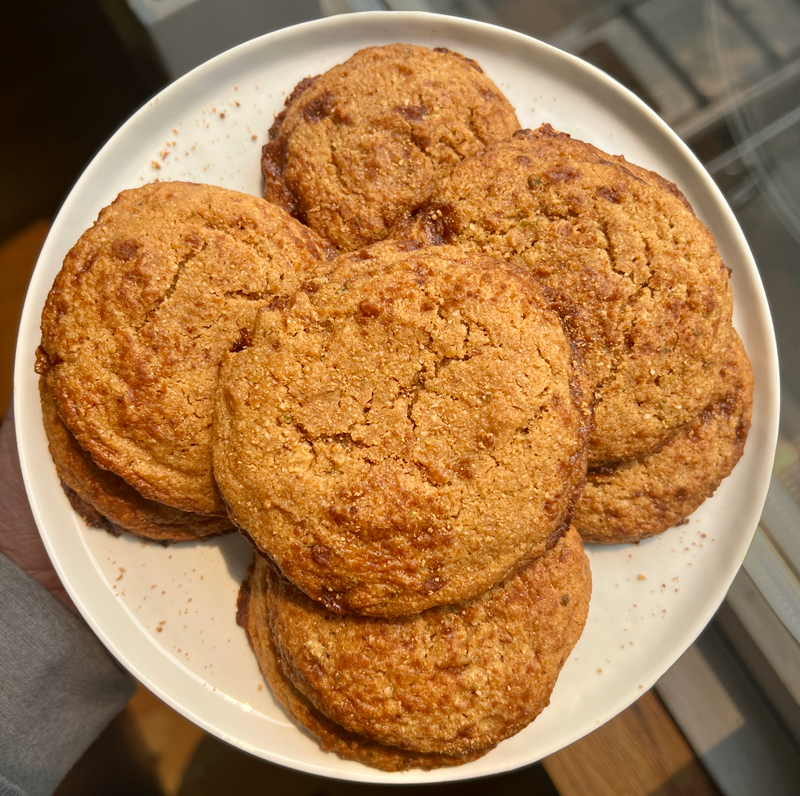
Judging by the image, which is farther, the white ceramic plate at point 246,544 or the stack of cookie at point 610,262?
the white ceramic plate at point 246,544

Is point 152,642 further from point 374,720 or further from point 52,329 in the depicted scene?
point 52,329

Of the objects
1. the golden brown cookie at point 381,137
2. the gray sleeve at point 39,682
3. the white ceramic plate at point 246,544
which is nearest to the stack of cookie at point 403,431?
the golden brown cookie at point 381,137

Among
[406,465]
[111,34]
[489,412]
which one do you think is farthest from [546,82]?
[111,34]

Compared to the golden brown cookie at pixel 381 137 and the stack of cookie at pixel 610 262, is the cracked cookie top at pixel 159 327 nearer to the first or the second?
the golden brown cookie at pixel 381 137

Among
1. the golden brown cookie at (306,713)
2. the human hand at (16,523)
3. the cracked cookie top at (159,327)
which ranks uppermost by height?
the cracked cookie top at (159,327)

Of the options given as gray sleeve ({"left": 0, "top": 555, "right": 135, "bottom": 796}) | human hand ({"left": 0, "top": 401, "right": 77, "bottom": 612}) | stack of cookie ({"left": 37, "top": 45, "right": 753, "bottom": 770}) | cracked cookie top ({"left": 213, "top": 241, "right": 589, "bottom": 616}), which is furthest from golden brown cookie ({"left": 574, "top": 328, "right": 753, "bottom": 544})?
human hand ({"left": 0, "top": 401, "right": 77, "bottom": 612})

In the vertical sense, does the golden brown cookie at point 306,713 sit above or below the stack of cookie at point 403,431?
below

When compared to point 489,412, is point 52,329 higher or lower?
higher
